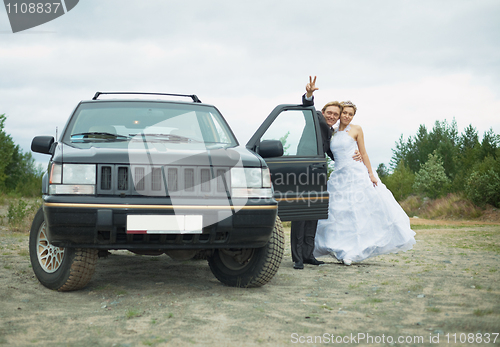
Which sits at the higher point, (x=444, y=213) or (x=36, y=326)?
(x=36, y=326)

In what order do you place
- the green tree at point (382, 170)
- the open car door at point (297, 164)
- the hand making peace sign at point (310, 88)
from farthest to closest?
1. the green tree at point (382, 170)
2. the hand making peace sign at point (310, 88)
3. the open car door at point (297, 164)

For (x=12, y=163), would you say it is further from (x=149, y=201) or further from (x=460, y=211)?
(x=149, y=201)

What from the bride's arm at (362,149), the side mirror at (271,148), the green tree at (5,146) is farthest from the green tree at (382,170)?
the side mirror at (271,148)

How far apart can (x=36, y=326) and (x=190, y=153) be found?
5.43 feet

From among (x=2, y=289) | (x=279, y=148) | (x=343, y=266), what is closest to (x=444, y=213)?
(x=343, y=266)

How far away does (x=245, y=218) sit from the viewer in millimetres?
3623

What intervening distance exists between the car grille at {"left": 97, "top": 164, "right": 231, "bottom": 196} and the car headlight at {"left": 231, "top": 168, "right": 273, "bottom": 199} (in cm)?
11

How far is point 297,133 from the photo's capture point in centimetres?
571

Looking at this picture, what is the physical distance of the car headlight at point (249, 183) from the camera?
12.1 ft

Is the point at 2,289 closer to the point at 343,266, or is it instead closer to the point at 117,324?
the point at 117,324

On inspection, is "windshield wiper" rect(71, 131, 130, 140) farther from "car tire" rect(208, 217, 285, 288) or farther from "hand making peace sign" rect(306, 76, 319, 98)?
"hand making peace sign" rect(306, 76, 319, 98)

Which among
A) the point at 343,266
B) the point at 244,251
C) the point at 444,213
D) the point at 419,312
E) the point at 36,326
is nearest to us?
the point at 36,326

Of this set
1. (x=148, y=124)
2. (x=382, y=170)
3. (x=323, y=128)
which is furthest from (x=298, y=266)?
(x=382, y=170)

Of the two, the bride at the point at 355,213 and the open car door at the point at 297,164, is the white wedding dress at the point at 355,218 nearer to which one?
the bride at the point at 355,213
